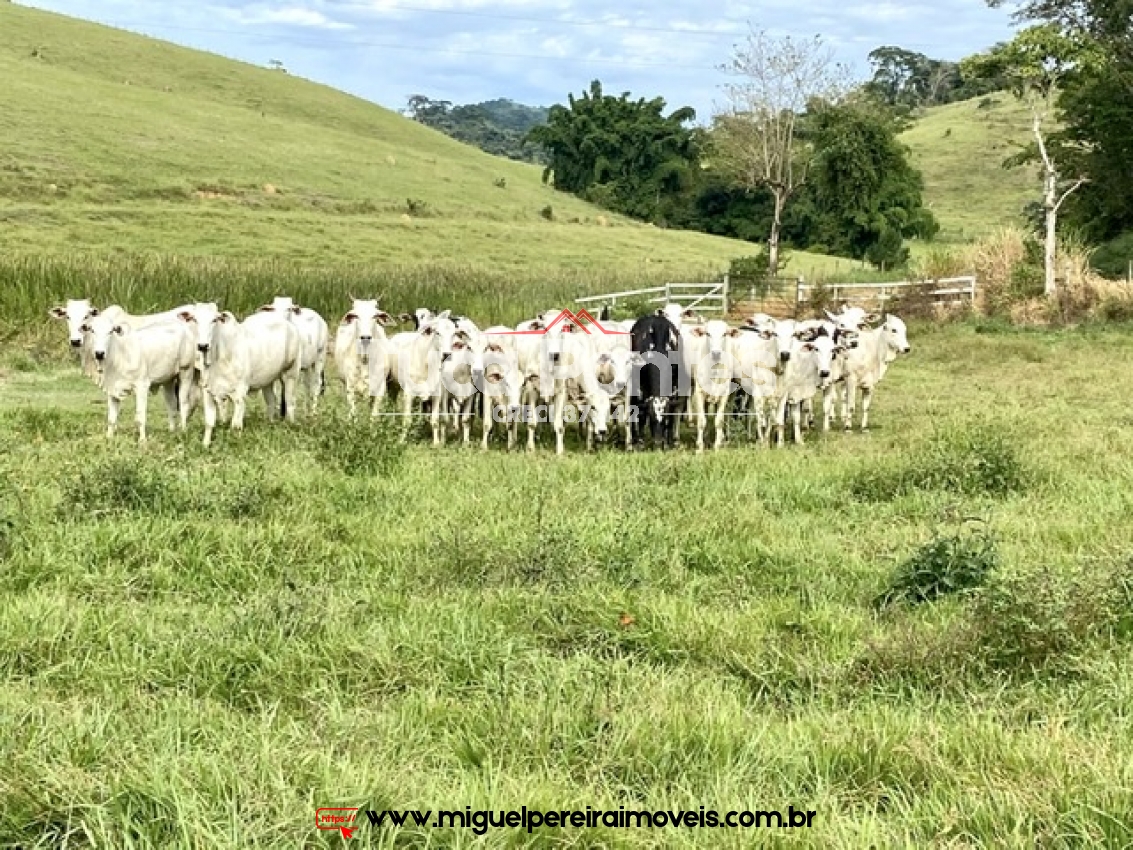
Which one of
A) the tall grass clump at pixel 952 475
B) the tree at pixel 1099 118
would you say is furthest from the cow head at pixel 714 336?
the tree at pixel 1099 118

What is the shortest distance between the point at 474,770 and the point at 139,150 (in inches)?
1800

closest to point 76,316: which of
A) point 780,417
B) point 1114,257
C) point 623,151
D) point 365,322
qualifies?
point 365,322

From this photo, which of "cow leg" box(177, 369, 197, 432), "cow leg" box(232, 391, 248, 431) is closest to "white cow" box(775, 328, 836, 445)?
"cow leg" box(232, 391, 248, 431)

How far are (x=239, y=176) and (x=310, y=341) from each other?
34962mm

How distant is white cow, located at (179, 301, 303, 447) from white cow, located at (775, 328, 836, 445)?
230 inches

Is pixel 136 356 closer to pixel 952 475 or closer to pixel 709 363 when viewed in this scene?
pixel 709 363

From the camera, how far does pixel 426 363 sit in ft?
39.9

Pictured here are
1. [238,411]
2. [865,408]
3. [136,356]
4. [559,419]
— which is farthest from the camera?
[865,408]

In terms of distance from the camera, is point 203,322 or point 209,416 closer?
point 209,416

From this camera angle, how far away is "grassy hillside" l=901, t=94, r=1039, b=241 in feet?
203

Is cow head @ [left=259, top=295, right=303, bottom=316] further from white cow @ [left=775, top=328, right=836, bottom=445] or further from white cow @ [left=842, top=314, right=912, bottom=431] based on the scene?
white cow @ [left=842, top=314, right=912, bottom=431]

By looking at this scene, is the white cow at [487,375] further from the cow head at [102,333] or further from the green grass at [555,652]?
the cow head at [102,333]

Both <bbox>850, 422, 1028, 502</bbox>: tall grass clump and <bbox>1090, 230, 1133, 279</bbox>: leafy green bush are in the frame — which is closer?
<bbox>850, 422, 1028, 502</bbox>: tall grass clump

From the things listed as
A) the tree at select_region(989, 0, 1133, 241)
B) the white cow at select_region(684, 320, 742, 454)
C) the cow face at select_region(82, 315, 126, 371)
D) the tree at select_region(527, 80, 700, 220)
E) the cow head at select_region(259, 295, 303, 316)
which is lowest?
the white cow at select_region(684, 320, 742, 454)
